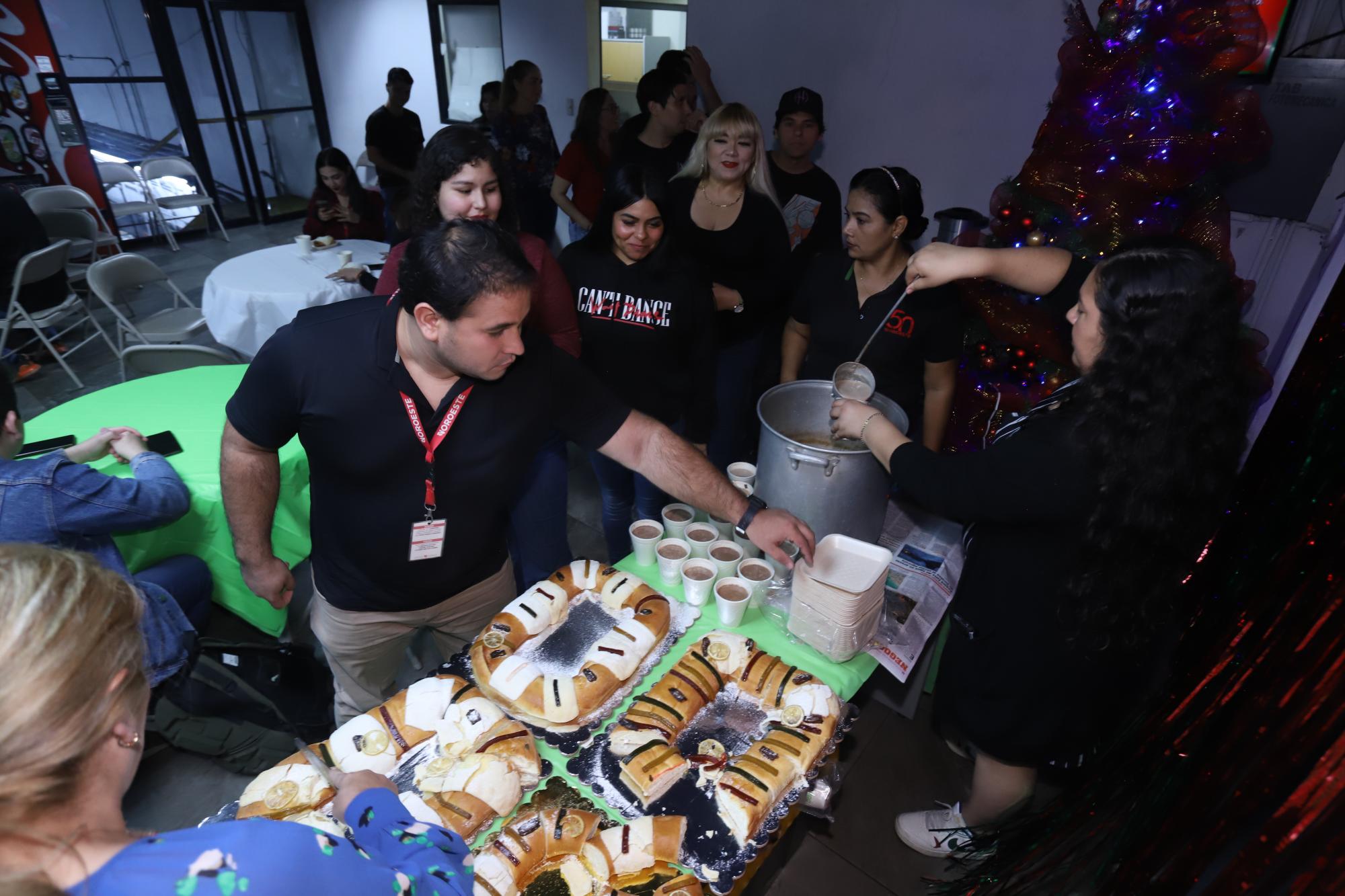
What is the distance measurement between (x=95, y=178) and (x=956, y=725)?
8.71 m

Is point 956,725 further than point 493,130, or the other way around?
point 493,130

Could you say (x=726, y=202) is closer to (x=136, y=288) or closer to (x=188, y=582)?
(x=188, y=582)

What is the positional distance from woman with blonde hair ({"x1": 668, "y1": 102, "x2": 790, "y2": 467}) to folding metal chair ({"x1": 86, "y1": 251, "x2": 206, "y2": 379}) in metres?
3.25

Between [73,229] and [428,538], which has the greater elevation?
[428,538]

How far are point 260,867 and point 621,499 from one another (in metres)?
2.25

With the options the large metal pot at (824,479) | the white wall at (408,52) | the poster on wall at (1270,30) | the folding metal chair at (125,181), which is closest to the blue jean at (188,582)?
the large metal pot at (824,479)

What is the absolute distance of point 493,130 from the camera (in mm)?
5184

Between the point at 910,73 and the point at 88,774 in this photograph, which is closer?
the point at 88,774

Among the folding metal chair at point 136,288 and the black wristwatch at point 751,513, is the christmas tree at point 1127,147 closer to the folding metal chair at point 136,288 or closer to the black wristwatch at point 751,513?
the black wristwatch at point 751,513

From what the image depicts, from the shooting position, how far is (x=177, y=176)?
743cm

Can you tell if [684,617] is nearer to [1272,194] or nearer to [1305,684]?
[1305,684]

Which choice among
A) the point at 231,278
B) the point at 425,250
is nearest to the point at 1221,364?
the point at 425,250

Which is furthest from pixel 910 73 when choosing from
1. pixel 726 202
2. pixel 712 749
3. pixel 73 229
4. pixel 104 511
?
pixel 73 229

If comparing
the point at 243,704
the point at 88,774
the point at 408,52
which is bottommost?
the point at 243,704
